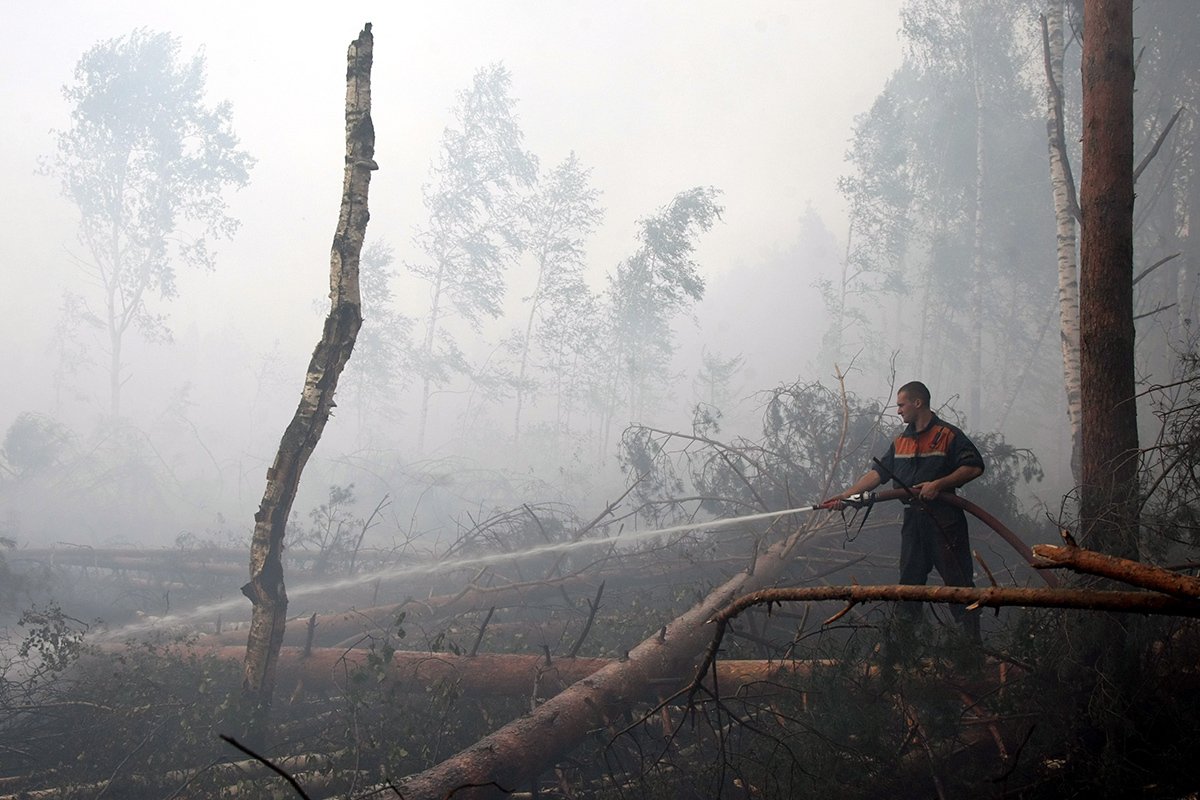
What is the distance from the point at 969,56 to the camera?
80.4 feet

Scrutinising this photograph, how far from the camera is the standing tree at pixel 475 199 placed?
80.4ft

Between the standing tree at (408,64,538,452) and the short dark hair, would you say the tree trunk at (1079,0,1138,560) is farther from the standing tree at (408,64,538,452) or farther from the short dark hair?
the standing tree at (408,64,538,452)

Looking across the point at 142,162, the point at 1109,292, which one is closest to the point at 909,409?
the point at 1109,292

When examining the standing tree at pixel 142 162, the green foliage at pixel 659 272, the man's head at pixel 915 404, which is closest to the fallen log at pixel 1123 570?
the man's head at pixel 915 404

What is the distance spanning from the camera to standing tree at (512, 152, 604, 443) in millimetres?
25812

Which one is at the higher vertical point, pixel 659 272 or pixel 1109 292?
pixel 659 272

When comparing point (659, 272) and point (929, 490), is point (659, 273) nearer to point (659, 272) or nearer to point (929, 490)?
point (659, 272)

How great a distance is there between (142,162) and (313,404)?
80.0 ft

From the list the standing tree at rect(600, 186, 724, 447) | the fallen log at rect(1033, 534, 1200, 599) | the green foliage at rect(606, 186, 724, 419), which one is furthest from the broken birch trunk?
the standing tree at rect(600, 186, 724, 447)

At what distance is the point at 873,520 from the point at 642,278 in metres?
16.5

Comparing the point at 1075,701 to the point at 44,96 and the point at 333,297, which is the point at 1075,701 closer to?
the point at 333,297

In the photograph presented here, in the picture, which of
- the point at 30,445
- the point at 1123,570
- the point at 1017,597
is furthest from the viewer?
the point at 30,445

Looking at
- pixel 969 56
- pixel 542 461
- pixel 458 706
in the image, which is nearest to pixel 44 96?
pixel 542 461

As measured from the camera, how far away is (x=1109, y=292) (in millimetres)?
4508
